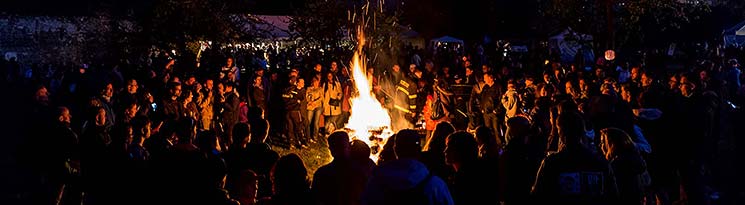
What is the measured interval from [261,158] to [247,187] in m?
0.42

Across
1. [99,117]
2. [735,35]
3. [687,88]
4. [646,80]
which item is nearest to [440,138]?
[687,88]

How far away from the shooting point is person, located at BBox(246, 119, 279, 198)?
571cm

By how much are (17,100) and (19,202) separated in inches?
669

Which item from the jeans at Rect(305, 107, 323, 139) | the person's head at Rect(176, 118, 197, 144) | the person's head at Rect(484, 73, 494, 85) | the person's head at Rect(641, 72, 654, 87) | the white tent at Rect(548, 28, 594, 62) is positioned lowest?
the jeans at Rect(305, 107, 323, 139)

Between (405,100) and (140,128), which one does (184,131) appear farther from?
(405,100)

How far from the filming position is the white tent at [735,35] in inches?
1724

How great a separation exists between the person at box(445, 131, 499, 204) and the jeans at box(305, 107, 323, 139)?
8.76m

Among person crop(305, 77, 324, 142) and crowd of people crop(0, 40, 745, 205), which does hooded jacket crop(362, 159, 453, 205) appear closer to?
crowd of people crop(0, 40, 745, 205)

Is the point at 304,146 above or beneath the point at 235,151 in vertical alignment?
beneath

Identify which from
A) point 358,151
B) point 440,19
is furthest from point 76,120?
point 440,19

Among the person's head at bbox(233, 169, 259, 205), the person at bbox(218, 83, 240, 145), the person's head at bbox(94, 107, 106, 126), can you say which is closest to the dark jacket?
the person's head at bbox(233, 169, 259, 205)

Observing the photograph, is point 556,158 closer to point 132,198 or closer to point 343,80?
point 132,198

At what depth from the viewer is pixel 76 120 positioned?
32.9 ft

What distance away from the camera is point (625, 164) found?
5.27 meters
